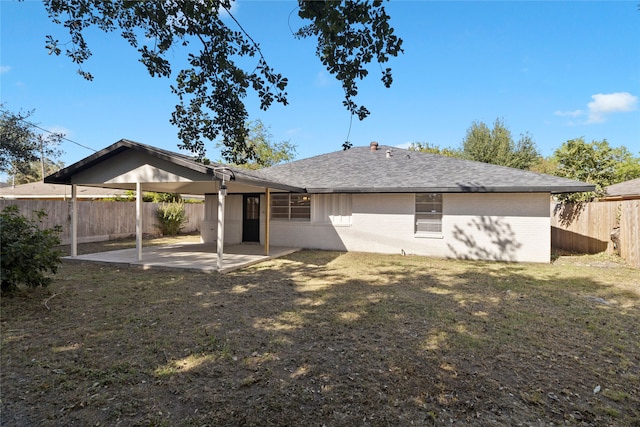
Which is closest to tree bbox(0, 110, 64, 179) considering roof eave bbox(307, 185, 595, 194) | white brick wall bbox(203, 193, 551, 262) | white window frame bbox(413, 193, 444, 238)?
white brick wall bbox(203, 193, 551, 262)

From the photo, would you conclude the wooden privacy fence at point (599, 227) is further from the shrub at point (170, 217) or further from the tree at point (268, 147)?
the tree at point (268, 147)

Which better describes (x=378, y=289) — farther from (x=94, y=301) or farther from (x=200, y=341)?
(x=94, y=301)

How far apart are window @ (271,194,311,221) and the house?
42mm

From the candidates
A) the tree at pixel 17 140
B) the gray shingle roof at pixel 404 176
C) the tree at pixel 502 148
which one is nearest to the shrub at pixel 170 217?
the gray shingle roof at pixel 404 176

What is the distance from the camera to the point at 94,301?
572cm

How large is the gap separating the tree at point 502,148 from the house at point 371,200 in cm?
1667

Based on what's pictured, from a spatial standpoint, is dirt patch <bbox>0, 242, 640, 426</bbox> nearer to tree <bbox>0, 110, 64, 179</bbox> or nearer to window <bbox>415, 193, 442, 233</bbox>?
window <bbox>415, 193, 442, 233</bbox>

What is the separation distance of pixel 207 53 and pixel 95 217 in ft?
46.6

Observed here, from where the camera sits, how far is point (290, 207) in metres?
13.8

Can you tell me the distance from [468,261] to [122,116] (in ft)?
51.1

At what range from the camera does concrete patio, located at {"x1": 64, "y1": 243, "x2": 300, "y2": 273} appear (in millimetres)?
8742

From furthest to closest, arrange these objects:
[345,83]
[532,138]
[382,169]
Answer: [532,138] → [382,169] → [345,83]

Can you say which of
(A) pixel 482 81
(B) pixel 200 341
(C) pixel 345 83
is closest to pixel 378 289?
(B) pixel 200 341

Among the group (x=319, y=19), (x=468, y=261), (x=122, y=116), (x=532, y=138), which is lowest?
(x=468, y=261)
